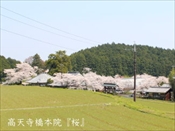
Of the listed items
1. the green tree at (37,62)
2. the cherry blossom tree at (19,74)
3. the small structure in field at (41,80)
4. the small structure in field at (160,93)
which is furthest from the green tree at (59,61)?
the green tree at (37,62)

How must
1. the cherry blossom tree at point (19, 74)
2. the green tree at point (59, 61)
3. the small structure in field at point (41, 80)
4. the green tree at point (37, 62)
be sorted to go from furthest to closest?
the green tree at point (37, 62) → the cherry blossom tree at point (19, 74) → the green tree at point (59, 61) → the small structure in field at point (41, 80)

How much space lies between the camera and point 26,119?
18.4m

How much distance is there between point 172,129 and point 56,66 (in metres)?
51.9

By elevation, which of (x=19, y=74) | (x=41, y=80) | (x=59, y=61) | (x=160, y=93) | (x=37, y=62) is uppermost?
(x=37, y=62)

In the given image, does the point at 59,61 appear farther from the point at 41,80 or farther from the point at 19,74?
the point at 19,74

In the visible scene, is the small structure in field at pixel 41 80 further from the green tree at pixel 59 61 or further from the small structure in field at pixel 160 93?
the small structure in field at pixel 160 93

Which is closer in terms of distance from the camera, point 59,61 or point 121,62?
point 59,61

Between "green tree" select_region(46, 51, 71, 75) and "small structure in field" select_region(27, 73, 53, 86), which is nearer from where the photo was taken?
"small structure in field" select_region(27, 73, 53, 86)

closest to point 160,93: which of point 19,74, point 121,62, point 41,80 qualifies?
point 41,80

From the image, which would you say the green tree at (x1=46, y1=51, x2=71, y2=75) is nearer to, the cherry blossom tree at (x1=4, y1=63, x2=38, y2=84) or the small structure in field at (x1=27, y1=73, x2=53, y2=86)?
the small structure in field at (x1=27, y1=73, x2=53, y2=86)

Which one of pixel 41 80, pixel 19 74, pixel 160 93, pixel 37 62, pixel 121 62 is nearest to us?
pixel 160 93

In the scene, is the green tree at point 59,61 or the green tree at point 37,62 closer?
the green tree at point 59,61

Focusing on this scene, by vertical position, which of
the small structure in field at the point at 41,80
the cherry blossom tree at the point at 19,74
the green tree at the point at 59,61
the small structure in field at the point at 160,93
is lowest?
the small structure in field at the point at 160,93

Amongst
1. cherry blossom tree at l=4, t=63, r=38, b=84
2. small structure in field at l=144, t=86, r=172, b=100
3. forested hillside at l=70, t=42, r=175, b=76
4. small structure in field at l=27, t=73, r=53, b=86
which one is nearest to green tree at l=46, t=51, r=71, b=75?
small structure in field at l=27, t=73, r=53, b=86
